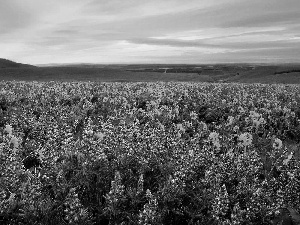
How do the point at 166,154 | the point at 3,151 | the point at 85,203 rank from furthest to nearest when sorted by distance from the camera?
1. the point at 166,154
2. the point at 3,151
3. the point at 85,203

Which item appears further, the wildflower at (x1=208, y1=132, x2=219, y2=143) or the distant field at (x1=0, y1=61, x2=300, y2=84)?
the distant field at (x1=0, y1=61, x2=300, y2=84)

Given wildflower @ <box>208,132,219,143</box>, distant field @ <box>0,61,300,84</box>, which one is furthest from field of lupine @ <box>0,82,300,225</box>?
distant field @ <box>0,61,300,84</box>

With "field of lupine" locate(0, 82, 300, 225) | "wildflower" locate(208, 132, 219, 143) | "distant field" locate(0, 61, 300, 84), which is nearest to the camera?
"field of lupine" locate(0, 82, 300, 225)

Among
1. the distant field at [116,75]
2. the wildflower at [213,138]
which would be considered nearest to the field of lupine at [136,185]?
the wildflower at [213,138]

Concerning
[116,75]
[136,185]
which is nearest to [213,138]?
[136,185]

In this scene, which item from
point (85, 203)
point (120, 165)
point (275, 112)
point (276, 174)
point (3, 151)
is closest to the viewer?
point (85, 203)

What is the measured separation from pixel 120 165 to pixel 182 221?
120 cm

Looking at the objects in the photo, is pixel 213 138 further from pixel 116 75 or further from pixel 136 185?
pixel 116 75

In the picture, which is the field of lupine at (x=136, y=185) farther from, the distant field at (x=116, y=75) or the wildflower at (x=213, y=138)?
the distant field at (x=116, y=75)

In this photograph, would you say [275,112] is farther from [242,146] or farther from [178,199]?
[178,199]

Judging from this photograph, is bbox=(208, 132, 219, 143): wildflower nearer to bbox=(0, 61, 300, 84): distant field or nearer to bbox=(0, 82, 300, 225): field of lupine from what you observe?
bbox=(0, 82, 300, 225): field of lupine

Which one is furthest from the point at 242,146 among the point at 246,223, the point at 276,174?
the point at 246,223

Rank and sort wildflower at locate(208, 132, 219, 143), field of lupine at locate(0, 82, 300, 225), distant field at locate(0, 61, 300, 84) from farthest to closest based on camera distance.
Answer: distant field at locate(0, 61, 300, 84)
wildflower at locate(208, 132, 219, 143)
field of lupine at locate(0, 82, 300, 225)

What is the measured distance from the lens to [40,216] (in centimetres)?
416
